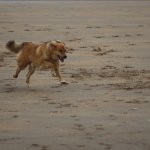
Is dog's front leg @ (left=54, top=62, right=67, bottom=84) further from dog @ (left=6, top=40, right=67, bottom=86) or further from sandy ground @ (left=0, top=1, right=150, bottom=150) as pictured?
sandy ground @ (left=0, top=1, right=150, bottom=150)

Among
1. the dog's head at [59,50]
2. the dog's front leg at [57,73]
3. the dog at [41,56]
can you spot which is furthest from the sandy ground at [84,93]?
the dog's head at [59,50]

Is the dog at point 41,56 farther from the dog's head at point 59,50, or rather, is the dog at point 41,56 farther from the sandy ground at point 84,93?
the sandy ground at point 84,93

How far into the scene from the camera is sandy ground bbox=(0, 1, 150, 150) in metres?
8.35

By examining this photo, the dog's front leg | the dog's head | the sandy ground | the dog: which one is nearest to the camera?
the sandy ground

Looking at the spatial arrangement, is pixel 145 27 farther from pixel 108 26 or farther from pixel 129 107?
pixel 129 107

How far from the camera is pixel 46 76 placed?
1302cm

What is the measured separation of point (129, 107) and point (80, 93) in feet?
4.46

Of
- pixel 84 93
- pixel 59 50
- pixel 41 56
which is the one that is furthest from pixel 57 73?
pixel 84 93

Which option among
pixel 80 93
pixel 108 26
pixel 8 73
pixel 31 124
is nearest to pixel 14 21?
pixel 108 26

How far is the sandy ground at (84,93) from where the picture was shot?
8352 millimetres

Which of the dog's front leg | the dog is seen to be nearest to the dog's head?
the dog

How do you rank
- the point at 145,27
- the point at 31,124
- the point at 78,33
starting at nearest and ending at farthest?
the point at 31,124, the point at 78,33, the point at 145,27

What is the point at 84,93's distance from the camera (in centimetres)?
1126

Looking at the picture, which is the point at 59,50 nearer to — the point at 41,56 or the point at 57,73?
the point at 41,56
